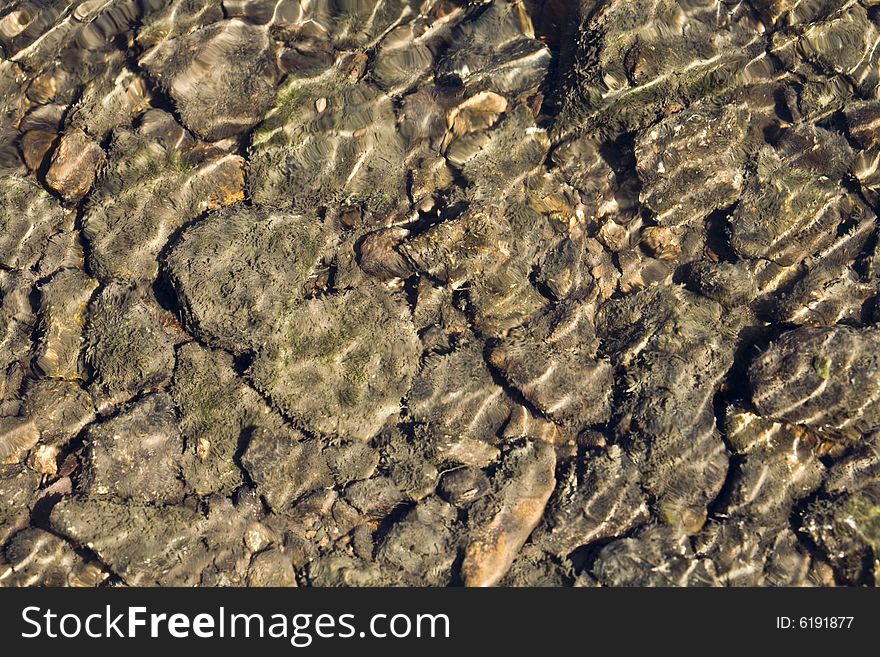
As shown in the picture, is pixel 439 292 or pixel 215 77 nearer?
pixel 439 292

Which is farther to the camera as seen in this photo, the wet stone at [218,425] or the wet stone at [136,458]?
the wet stone at [218,425]

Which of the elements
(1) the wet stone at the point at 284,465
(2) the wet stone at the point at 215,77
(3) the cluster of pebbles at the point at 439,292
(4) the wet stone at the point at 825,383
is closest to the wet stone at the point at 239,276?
(3) the cluster of pebbles at the point at 439,292

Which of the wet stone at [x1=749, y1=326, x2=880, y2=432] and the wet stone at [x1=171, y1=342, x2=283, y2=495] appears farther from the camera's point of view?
the wet stone at [x1=171, y1=342, x2=283, y2=495]

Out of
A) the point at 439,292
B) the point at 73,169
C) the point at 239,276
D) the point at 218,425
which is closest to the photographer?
the point at 239,276

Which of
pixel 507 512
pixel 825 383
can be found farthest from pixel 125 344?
pixel 825 383

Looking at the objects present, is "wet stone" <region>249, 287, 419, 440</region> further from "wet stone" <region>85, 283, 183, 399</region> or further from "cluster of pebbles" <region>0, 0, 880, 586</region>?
"wet stone" <region>85, 283, 183, 399</region>

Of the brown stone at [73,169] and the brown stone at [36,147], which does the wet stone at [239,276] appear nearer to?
the brown stone at [73,169]

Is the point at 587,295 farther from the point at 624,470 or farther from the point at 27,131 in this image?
the point at 27,131

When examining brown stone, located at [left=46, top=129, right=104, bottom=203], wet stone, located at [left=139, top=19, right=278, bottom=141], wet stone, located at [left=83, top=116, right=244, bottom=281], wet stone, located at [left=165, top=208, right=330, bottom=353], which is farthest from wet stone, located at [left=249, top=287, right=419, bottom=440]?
brown stone, located at [left=46, top=129, right=104, bottom=203]

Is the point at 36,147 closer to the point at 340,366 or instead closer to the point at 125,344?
the point at 125,344
